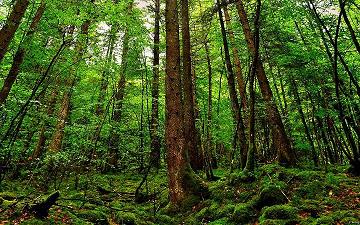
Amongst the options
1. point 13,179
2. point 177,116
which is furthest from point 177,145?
point 13,179

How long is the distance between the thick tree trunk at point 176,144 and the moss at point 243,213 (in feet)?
5.81

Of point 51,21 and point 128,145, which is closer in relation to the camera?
point 51,21

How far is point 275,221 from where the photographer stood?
6.43 metres

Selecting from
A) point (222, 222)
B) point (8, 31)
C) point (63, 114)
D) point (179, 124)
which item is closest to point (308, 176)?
point (222, 222)

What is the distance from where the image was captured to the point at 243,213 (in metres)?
7.47

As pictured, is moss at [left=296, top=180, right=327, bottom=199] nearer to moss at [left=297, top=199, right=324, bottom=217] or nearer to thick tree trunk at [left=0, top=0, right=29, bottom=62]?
moss at [left=297, top=199, right=324, bottom=217]

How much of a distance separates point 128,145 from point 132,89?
15.7ft

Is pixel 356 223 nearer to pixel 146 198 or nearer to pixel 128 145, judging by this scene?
pixel 146 198

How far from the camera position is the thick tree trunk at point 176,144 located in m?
9.05

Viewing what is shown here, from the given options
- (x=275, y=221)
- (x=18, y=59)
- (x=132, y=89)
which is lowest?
(x=275, y=221)

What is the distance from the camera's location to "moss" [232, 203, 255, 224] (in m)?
7.34

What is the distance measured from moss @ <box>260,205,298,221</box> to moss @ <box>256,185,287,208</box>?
487 millimetres

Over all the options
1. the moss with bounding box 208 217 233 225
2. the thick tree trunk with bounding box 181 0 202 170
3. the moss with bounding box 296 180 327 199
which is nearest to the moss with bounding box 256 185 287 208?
the moss with bounding box 296 180 327 199

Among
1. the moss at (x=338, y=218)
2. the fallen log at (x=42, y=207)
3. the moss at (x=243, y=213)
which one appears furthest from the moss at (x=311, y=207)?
the fallen log at (x=42, y=207)
